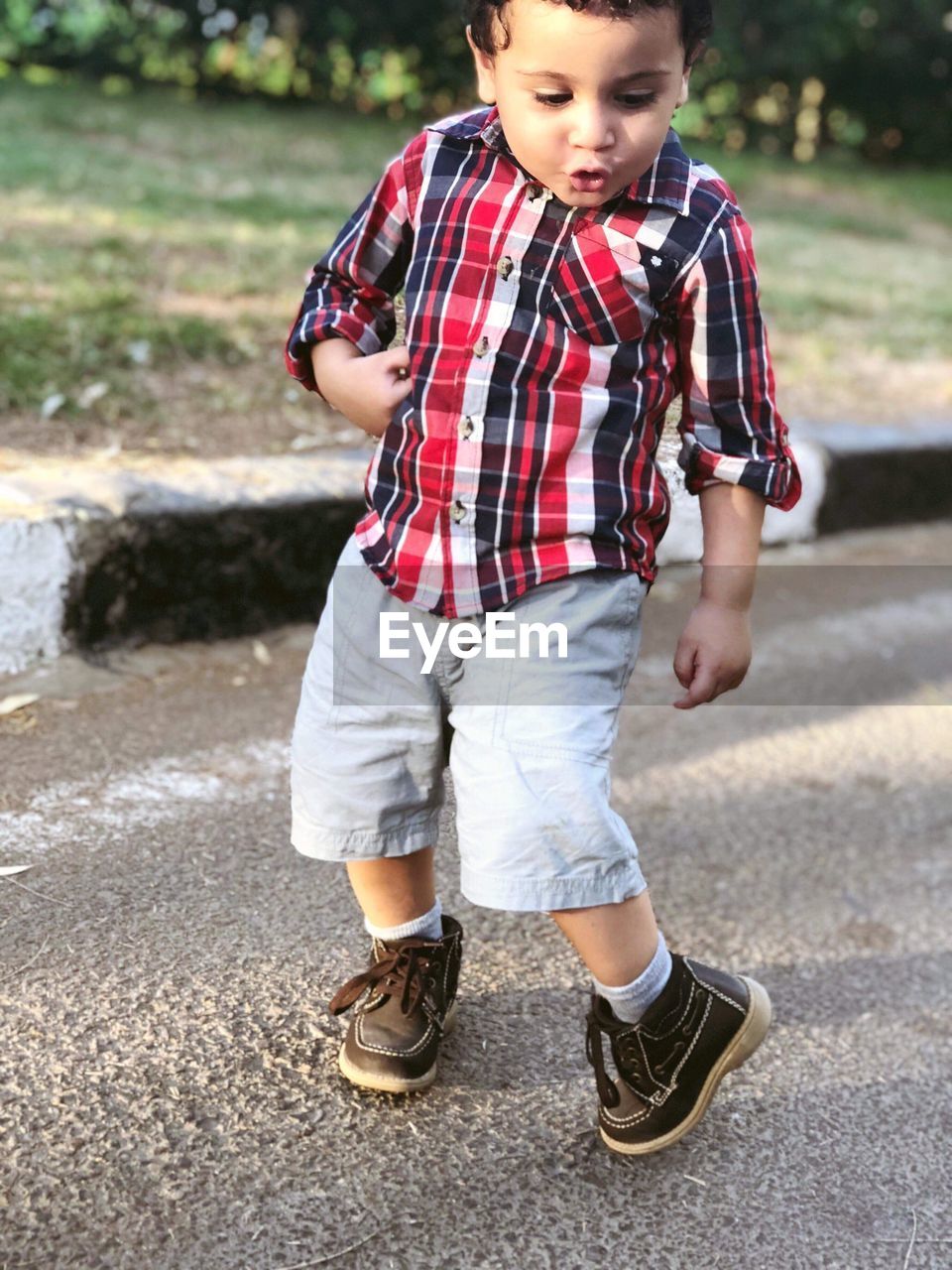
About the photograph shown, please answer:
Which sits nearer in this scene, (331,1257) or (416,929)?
(331,1257)

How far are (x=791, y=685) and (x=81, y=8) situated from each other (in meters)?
9.42

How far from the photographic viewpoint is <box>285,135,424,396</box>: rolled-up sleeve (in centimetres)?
175

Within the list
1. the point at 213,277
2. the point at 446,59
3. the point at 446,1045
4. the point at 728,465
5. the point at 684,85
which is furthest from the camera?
the point at 446,59

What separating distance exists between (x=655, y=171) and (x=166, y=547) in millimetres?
1491

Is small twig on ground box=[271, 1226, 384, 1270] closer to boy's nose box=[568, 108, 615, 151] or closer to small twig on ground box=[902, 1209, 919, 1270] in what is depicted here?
small twig on ground box=[902, 1209, 919, 1270]

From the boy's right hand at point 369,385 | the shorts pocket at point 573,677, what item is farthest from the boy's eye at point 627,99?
the shorts pocket at point 573,677

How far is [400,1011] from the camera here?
1.80 meters

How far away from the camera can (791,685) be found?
319 cm

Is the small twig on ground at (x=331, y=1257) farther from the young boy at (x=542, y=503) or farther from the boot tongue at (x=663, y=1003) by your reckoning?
the boot tongue at (x=663, y=1003)

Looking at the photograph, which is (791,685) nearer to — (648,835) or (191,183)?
(648,835)

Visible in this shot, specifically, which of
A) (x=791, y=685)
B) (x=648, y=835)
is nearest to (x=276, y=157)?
(x=791, y=685)

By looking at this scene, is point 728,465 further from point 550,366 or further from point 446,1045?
point 446,1045

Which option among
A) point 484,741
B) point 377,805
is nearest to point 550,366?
point 484,741

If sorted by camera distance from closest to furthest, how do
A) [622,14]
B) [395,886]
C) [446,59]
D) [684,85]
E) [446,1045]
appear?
[622,14] < [684,85] < [395,886] < [446,1045] < [446,59]
